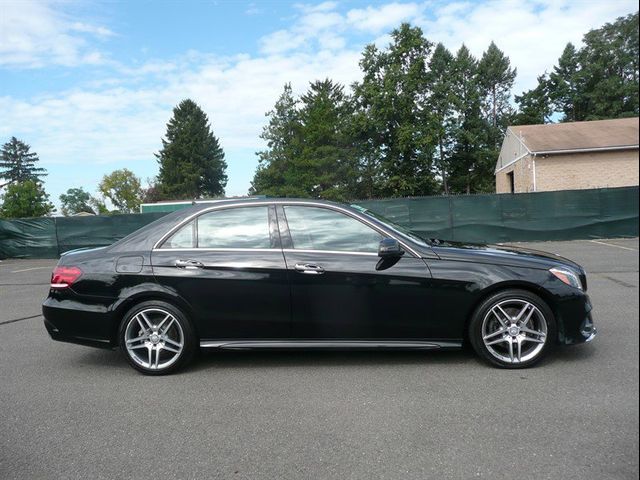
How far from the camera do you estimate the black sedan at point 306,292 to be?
161 inches

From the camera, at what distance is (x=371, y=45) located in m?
44.9

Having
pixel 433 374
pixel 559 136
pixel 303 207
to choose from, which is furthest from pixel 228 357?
pixel 559 136

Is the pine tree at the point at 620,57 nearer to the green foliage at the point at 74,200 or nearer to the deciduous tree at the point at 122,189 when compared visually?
the deciduous tree at the point at 122,189

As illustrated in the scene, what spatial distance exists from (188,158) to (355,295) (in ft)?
263

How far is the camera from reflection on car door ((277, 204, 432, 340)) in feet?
13.4

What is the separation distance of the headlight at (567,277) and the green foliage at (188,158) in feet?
254

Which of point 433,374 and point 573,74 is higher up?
point 573,74

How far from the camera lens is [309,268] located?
13.6 ft

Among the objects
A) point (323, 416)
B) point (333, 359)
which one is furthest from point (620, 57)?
point (333, 359)

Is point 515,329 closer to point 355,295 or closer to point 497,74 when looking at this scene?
point 355,295

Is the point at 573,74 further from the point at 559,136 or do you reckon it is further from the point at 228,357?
the point at 228,357

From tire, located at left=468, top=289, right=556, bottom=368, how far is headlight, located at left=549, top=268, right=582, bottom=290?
0.26 metres

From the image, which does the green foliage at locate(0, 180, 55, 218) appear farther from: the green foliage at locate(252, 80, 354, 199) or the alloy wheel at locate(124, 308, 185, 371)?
the alloy wheel at locate(124, 308, 185, 371)

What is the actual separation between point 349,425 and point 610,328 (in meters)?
3.51
